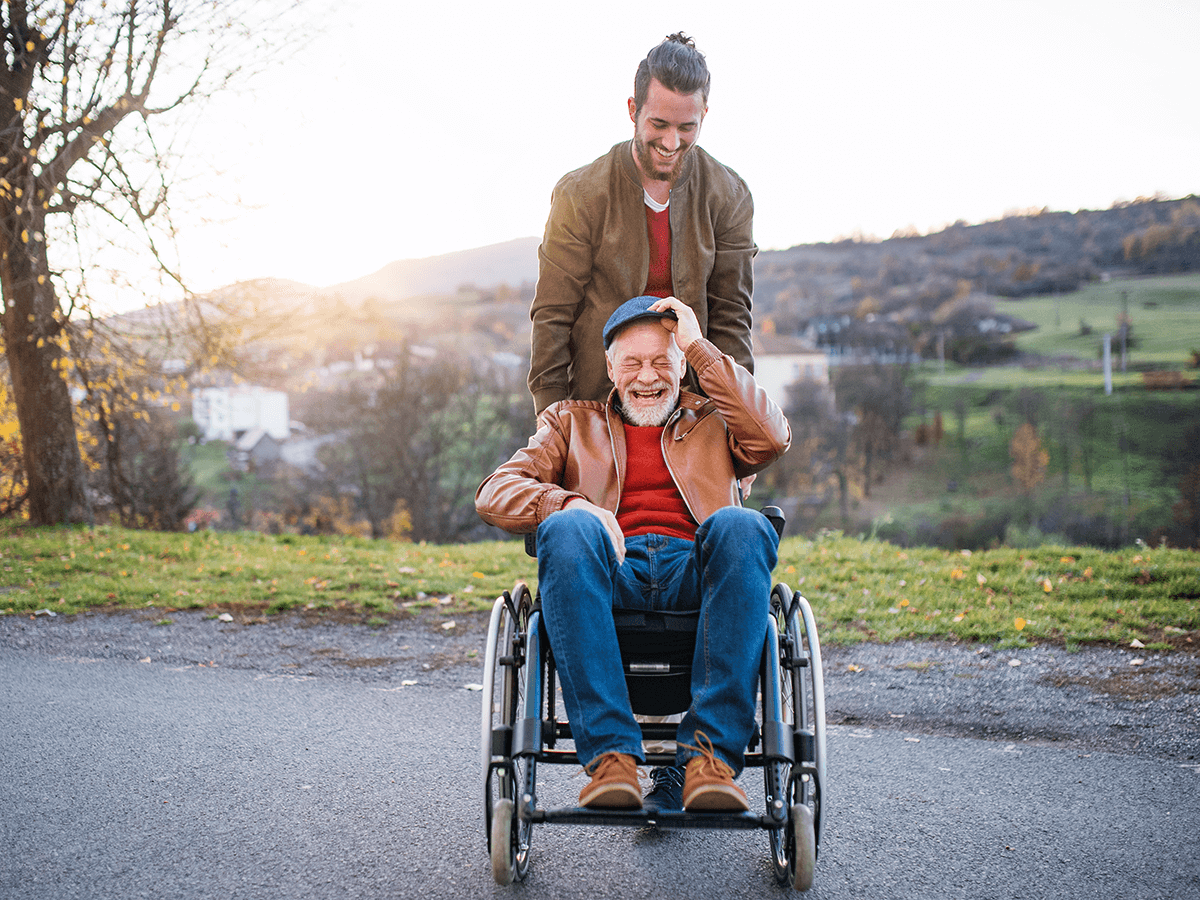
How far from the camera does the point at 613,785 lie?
81.7 inches

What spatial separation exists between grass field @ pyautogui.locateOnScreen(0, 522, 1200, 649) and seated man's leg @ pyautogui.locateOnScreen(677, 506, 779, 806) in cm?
285

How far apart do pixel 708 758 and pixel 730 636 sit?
0.99ft

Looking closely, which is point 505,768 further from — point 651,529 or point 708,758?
point 651,529

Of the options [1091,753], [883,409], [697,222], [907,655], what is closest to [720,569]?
[697,222]

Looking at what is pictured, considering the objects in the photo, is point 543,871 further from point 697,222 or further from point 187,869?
point 697,222

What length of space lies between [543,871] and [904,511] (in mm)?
44788

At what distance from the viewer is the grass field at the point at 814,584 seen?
5020mm

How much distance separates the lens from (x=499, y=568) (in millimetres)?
7270

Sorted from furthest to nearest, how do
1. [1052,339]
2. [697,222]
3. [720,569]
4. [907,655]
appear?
1. [1052,339]
2. [907,655]
3. [697,222]
4. [720,569]

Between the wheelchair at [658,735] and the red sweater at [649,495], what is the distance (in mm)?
346

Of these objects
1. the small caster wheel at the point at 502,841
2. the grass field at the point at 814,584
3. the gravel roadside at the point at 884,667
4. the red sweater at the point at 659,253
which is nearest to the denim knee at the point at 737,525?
the small caster wheel at the point at 502,841

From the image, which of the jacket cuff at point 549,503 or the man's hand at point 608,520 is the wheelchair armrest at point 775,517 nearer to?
the man's hand at point 608,520

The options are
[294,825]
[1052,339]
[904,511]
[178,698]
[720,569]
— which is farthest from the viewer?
[1052,339]

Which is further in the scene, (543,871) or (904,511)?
(904,511)
